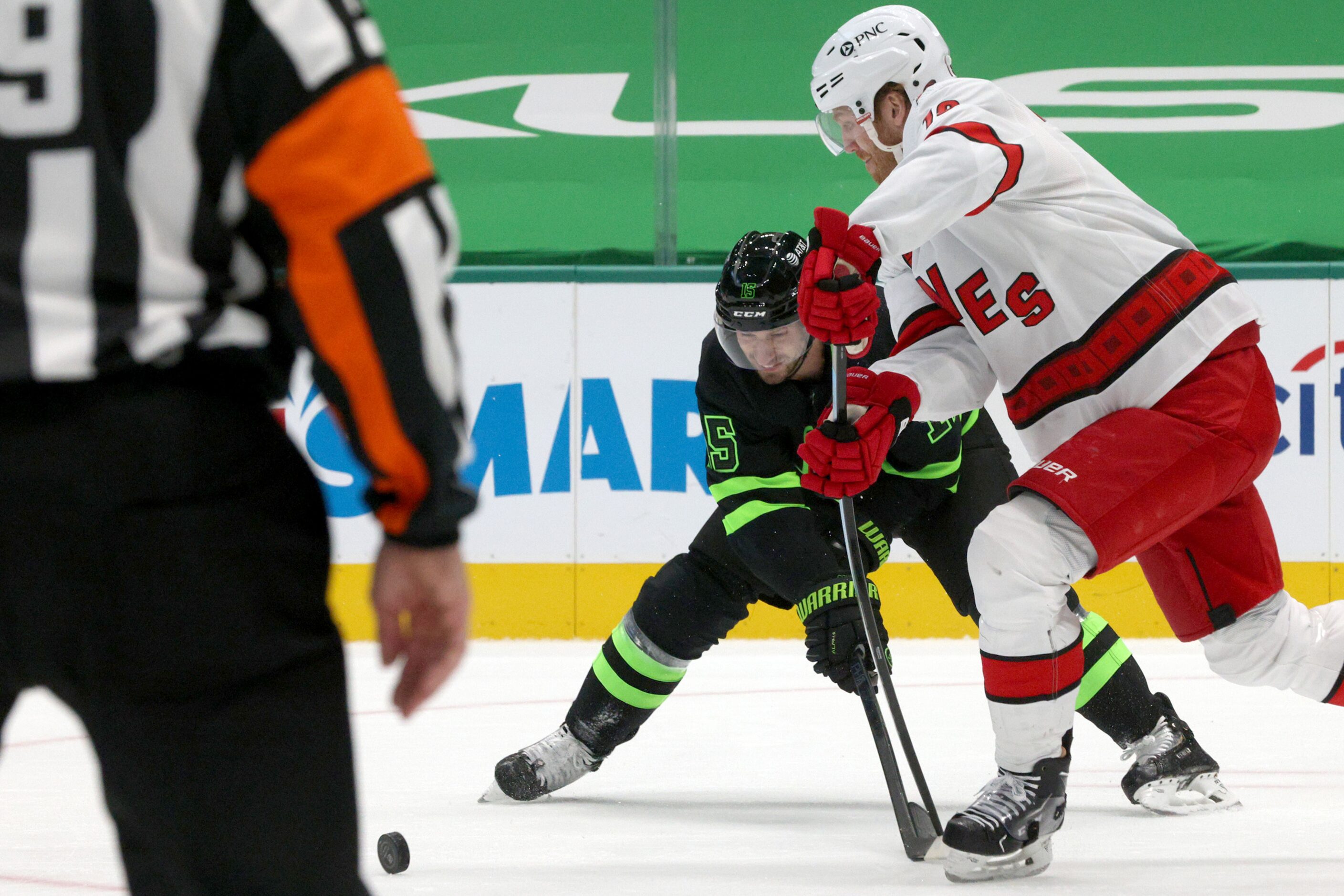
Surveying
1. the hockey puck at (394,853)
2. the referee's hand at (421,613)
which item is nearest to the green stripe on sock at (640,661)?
the hockey puck at (394,853)

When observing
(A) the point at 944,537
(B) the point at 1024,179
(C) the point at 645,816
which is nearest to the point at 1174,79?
(A) the point at 944,537

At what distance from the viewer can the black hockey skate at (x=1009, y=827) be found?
1.95 meters

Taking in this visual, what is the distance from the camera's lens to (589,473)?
4.40m

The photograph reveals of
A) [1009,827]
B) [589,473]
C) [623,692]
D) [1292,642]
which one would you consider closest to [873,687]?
[1009,827]

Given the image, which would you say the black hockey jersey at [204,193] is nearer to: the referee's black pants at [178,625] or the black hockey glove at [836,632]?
the referee's black pants at [178,625]

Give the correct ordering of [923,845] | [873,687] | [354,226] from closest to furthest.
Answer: [354,226]
[923,845]
[873,687]

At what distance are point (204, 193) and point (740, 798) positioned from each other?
1.93 meters

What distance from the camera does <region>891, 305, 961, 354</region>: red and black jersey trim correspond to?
7.84 feet

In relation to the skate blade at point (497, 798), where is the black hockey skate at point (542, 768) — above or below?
above

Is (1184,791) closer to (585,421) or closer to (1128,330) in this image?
(1128,330)

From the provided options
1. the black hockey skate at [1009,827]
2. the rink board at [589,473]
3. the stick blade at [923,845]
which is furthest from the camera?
the rink board at [589,473]

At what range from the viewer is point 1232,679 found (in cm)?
227

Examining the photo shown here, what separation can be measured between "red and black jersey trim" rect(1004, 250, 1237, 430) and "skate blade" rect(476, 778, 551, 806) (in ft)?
3.61

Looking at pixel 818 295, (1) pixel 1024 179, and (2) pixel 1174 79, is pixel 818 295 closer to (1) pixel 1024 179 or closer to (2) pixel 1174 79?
(1) pixel 1024 179
